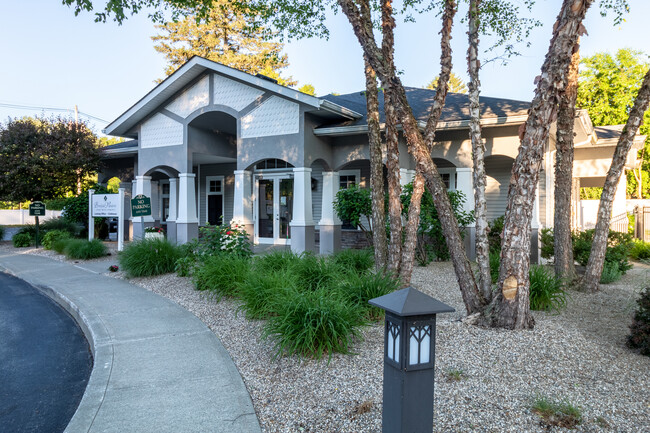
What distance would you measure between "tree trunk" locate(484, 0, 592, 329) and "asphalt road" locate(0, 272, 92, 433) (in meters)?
4.48

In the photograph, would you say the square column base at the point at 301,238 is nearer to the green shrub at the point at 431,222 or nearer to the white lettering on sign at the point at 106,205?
the green shrub at the point at 431,222

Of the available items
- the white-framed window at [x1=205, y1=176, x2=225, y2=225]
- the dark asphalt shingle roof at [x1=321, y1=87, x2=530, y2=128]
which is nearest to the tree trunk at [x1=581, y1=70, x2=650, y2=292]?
the dark asphalt shingle roof at [x1=321, y1=87, x2=530, y2=128]

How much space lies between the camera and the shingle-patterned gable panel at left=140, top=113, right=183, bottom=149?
1370 centimetres

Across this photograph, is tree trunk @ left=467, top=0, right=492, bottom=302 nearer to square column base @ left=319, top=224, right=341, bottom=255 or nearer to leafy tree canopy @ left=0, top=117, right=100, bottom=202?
square column base @ left=319, top=224, right=341, bottom=255

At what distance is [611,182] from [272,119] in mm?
7975

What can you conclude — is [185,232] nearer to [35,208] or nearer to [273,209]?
[273,209]

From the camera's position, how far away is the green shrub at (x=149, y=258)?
9297 mm

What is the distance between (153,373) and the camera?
436cm

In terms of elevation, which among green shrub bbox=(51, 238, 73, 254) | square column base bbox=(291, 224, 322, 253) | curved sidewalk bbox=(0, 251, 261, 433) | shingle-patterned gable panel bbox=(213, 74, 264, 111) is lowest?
curved sidewalk bbox=(0, 251, 261, 433)

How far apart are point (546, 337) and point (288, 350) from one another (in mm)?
2727

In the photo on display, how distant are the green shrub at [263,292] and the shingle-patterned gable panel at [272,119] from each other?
20.9 ft

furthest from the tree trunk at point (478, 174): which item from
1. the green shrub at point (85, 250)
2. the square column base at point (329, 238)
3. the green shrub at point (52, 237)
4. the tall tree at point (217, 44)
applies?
the tall tree at point (217, 44)

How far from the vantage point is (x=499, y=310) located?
16.4 feet

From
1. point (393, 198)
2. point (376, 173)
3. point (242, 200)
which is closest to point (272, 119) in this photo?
point (242, 200)
